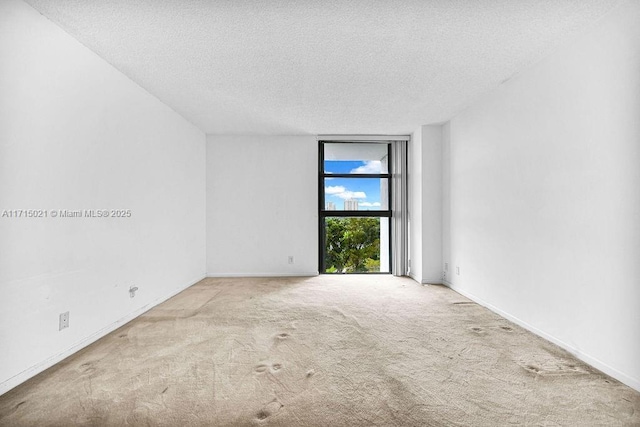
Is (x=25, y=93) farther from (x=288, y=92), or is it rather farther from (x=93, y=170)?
(x=288, y=92)

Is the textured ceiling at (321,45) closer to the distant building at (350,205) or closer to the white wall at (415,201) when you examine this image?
the white wall at (415,201)

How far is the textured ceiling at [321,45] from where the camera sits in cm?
207

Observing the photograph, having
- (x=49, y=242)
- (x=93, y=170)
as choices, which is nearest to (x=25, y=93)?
(x=93, y=170)

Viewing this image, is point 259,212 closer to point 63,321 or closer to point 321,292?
point 321,292

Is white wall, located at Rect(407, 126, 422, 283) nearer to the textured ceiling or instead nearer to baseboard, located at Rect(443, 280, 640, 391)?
the textured ceiling

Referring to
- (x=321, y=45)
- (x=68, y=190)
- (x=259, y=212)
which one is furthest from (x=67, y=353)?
(x=259, y=212)

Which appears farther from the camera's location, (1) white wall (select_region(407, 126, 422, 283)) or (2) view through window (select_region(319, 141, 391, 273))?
Answer: (2) view through window (select_region(319, 141, 391, 273))

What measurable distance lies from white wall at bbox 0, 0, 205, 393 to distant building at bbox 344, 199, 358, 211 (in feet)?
9.66

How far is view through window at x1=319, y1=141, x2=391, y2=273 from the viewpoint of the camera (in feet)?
18.0

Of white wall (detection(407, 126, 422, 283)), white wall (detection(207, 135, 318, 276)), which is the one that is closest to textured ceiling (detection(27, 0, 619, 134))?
white wall (detection(407, 126, 422, 283))

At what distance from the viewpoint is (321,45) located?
8.19ft

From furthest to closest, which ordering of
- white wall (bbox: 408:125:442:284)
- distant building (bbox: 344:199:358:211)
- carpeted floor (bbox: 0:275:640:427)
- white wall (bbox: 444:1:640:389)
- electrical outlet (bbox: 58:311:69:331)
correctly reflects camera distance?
distant building (bbox: 344:199:358:211)
white wall (bbox: 408:125:442:284)
electrical outlet (bbox: 58:311:69:331)
white wall (bbox: 444:1:640:389)
carpeted floor (bbox: 0:275:640:427)

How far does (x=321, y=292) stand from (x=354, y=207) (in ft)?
5.91

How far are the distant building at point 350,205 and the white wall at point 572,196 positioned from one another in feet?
7.31
